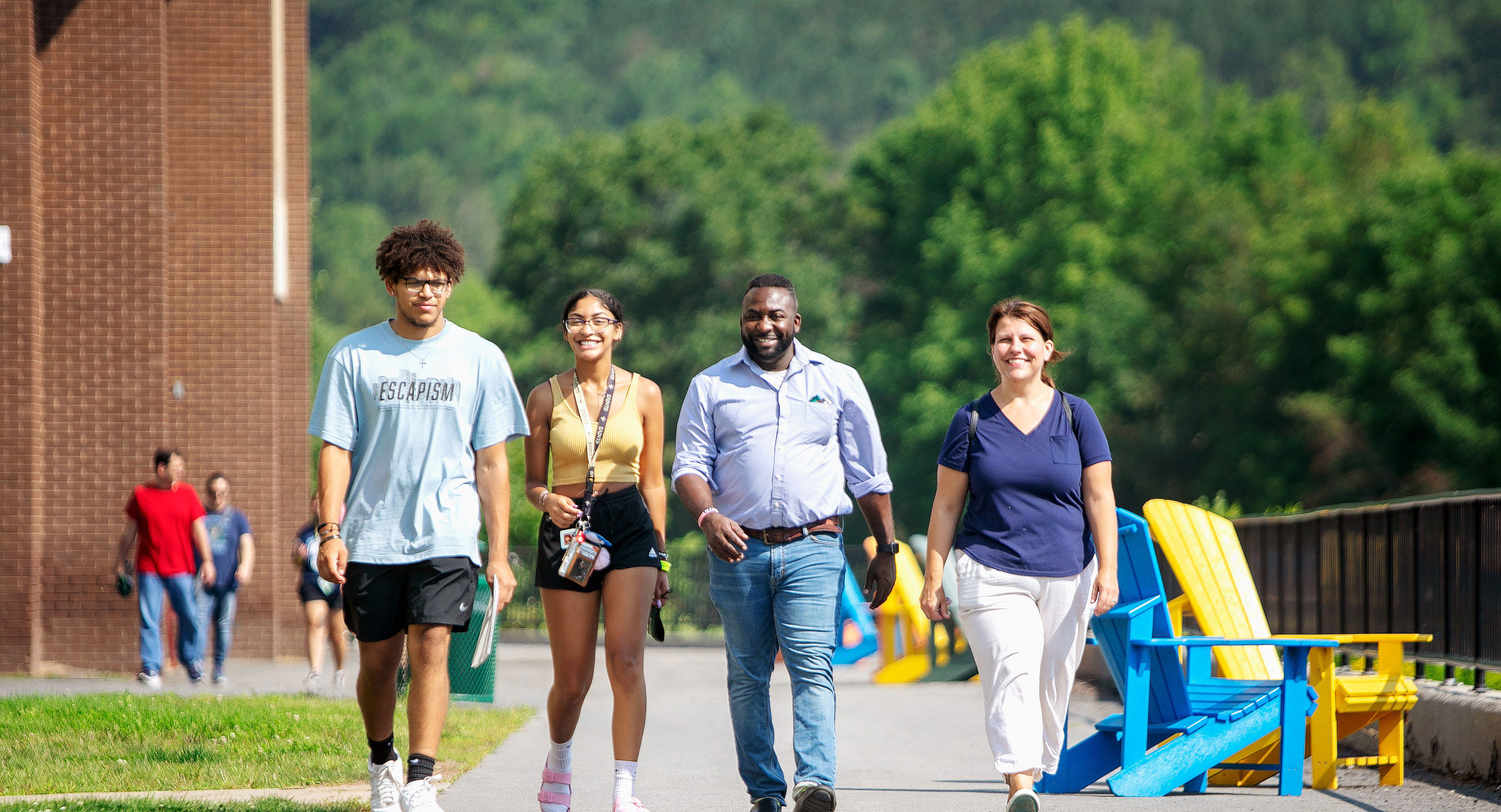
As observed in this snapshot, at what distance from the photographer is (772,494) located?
21.0 ft

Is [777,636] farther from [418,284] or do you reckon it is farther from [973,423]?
[418,284]

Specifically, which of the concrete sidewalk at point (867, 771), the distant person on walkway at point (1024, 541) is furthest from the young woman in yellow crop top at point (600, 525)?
the distant person on walkway at point (1024, 541)

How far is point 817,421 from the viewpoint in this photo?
257 inches

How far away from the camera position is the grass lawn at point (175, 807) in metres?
6.46

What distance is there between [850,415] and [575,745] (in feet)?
13.4

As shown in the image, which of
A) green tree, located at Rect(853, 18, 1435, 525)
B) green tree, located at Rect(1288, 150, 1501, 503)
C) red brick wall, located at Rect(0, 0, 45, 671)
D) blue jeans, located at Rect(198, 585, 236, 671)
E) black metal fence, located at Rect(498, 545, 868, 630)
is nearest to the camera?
red brick wall, located at Rect(0, 0, 45, 671)

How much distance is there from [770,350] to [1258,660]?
383cm

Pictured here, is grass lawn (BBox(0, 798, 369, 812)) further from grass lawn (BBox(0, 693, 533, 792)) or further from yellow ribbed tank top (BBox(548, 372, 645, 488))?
yellow ribbed tank top (BBox(548, 372, 645, 488))

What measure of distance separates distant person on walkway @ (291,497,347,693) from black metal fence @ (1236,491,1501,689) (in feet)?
23.5

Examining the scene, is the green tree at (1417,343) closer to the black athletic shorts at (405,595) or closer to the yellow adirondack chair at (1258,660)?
the yellow adirondack chair at (1258,660)

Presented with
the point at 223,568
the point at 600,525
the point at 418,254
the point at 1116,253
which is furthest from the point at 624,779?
the point at 1116,253

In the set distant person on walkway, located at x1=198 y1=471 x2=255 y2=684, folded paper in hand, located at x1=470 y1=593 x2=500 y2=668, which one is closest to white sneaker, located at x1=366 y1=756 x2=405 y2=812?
folded paper in hand, located at x1=470 y1=593 x2=500 y2=668

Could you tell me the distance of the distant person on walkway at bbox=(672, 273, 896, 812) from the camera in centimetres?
636

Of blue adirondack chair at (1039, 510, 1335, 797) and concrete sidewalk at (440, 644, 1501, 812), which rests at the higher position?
blue adirondack chair at (1039, 510, 1335, 797)
